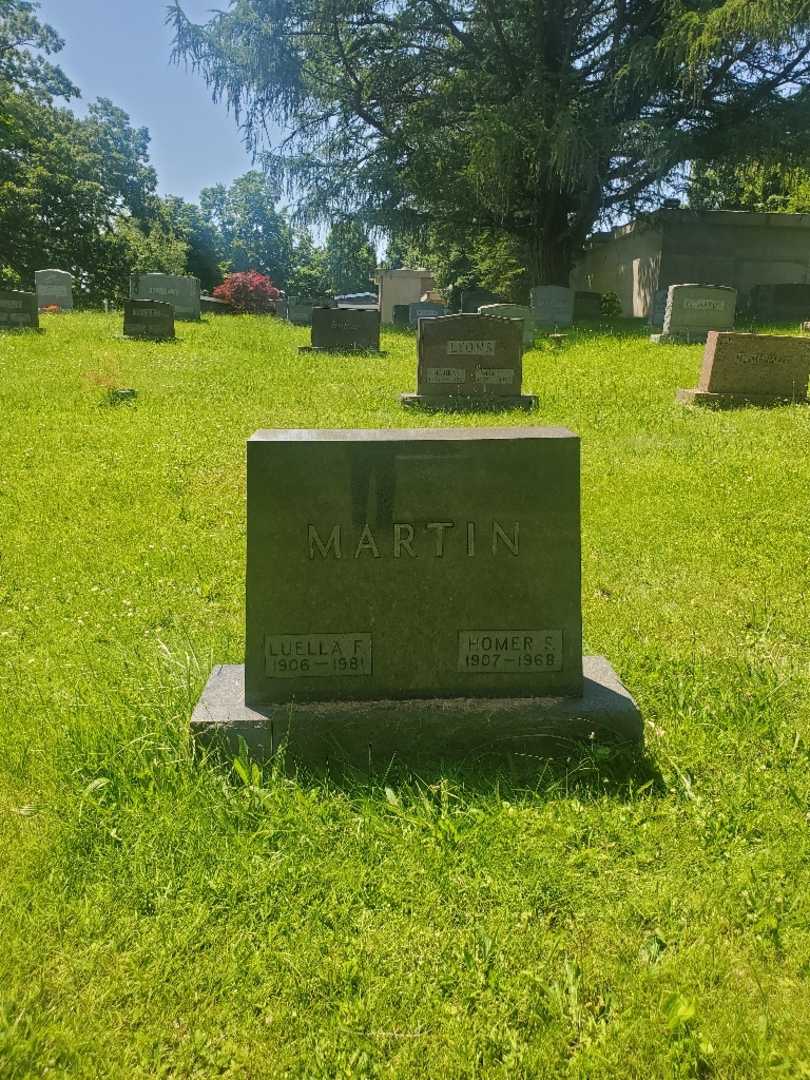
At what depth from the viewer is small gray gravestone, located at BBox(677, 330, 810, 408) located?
11055 millimetres

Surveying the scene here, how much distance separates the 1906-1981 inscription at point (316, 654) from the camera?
3152 millimetres

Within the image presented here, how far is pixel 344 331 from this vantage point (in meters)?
18.3

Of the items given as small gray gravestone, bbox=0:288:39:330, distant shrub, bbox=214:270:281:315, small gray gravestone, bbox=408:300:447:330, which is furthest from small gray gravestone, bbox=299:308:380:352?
distant shrub, bbox=214:270:281:315

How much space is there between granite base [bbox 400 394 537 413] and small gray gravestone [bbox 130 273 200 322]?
16084 millimetres

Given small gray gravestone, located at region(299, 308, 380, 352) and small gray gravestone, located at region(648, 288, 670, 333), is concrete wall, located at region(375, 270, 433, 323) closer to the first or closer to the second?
small gray gravestone, located at region(648, 288, 670, 333)

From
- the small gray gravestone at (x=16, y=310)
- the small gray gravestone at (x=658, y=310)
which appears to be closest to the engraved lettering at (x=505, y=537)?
the small gray gravestone at (x=16, y=310)

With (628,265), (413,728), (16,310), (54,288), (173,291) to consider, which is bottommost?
(413,728)

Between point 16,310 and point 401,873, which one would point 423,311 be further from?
point 401,873

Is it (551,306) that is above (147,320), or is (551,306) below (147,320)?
above

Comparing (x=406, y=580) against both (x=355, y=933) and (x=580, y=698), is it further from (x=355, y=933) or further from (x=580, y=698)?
(x=355, y=933)

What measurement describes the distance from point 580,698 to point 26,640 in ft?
9.72

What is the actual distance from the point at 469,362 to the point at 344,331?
734cm

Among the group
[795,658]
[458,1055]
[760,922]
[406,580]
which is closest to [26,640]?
[406,580]

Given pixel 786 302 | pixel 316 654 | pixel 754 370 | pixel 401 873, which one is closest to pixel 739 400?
pixel 754 370
